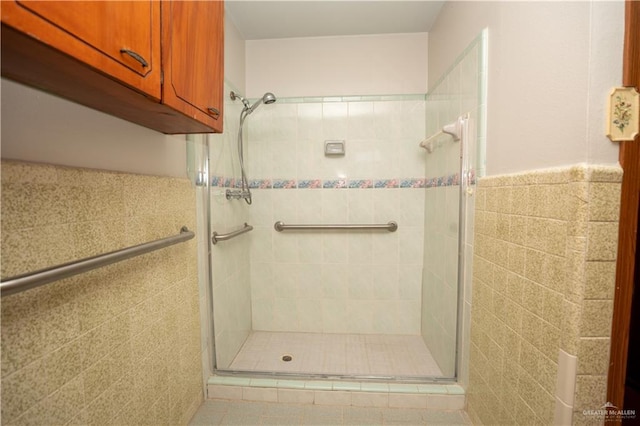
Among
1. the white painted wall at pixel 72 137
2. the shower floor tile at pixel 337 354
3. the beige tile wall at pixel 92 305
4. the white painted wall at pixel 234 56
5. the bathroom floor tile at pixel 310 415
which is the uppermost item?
the white painted wall at pixel 234 56

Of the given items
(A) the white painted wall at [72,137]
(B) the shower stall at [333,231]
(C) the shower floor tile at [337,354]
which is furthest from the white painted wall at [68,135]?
(C) the shower floor tile at [337,354]

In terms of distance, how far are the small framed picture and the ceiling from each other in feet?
4.29

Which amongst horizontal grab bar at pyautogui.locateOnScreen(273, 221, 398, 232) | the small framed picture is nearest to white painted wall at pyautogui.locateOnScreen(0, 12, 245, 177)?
horizontal grab bar at pyautogui.locateOnScreen(273, 221, 398, 232)

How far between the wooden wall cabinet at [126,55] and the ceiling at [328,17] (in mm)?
827

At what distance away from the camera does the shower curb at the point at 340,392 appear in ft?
4.47

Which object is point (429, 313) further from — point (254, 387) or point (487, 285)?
point (254, 387)

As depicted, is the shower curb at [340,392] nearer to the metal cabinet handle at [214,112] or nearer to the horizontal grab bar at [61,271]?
the horizontal grab bar at [61,271]

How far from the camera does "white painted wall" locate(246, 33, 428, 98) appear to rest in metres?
1.91

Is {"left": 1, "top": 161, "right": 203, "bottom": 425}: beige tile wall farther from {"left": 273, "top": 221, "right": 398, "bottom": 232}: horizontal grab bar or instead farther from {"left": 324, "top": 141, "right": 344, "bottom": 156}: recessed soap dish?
{"left": 324, "top": 141, "right": 344, "bottom": 156}: recessed soap dish

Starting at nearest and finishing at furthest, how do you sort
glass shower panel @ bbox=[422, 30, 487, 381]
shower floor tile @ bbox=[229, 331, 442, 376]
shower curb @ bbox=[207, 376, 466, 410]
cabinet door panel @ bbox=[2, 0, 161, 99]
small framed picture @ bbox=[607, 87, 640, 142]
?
cabinet door panel @ bbox=[2, 0, 161, 99] → small framed picture @ bbox=[607, 87, 640, 142] → glass shower panel @ bbox=[422, 30, 487, 381] → shower curb @ bbox=[207, 376, 466, 410] → shower floor tile @ bbox=[229, 331, 442, 376]

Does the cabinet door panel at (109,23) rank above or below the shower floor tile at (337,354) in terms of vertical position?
above

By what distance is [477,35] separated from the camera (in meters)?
1.20

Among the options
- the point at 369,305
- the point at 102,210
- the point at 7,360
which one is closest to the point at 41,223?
the point at 102,210

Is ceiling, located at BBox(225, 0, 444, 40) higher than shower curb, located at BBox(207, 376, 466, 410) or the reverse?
higher
